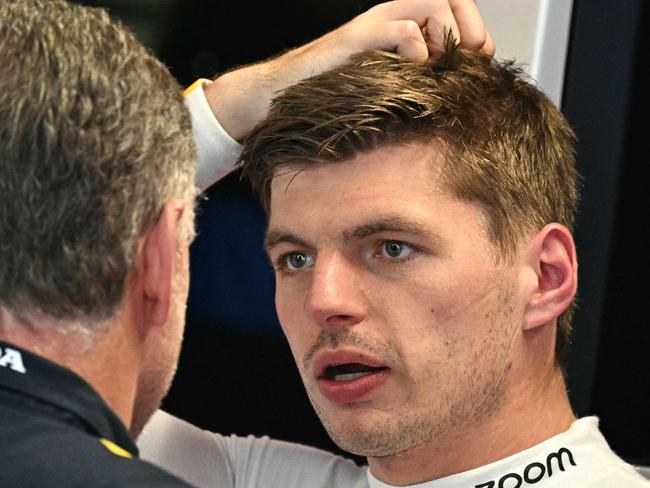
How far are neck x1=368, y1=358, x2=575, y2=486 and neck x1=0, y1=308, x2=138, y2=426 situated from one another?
2.06ft

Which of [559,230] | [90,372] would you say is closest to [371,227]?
[559,230]

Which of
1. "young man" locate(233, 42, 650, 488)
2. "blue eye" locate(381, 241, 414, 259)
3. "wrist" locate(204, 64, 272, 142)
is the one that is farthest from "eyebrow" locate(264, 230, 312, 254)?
"wrist" locate(204, 64, 272, 142)

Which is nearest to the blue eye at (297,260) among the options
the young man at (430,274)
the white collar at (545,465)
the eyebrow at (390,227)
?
the young man at (430,274)

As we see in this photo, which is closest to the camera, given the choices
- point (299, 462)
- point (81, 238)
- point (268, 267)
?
point (81, 238)

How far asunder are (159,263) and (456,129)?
66 centimetres

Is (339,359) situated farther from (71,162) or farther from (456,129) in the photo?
(71,162)

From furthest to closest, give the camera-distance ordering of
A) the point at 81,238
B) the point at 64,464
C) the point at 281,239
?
the point at 281,239, the point at 81,238, the point at 64,464

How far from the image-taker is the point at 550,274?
1554 millimetres

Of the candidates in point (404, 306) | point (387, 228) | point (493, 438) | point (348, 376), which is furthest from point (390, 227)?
point (493, 438)

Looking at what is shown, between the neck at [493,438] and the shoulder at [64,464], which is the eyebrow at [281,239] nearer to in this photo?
the neck at [493,438]

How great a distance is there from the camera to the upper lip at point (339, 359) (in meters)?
1.48

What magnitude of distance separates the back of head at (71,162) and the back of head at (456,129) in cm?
58

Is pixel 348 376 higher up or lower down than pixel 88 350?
lower down

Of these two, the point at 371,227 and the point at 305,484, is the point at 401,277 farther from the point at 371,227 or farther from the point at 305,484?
the point at 305,484
